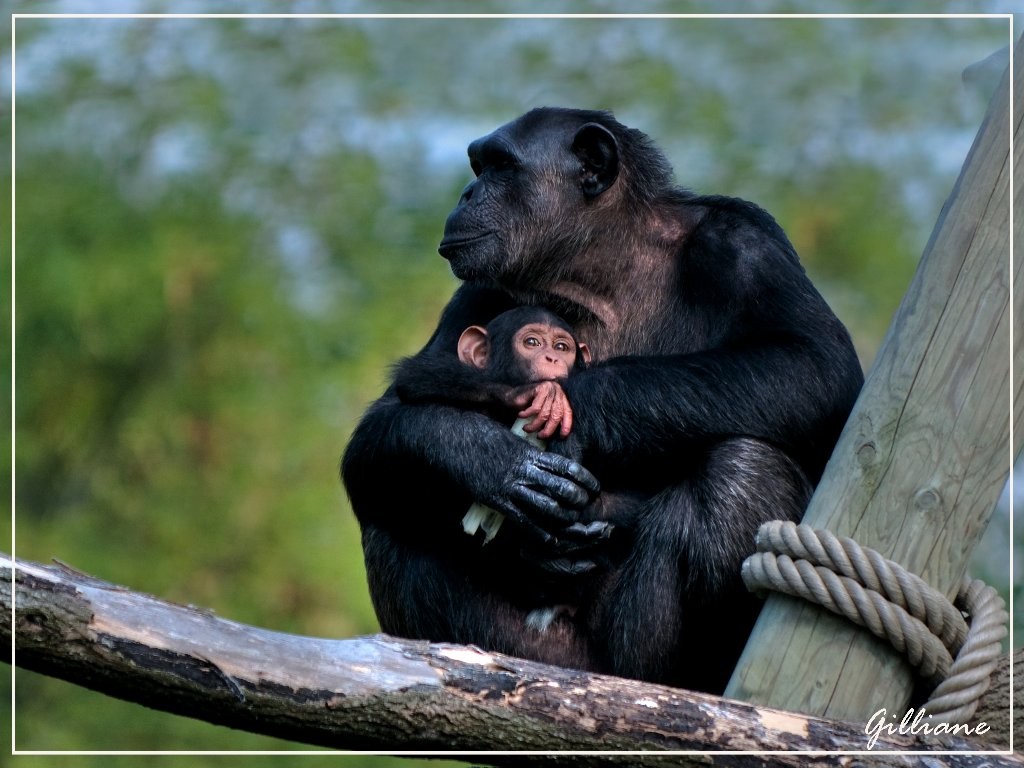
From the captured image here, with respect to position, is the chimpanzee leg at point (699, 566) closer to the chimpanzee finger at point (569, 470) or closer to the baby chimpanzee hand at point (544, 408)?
the chimpanzee finger at point (569, 470)

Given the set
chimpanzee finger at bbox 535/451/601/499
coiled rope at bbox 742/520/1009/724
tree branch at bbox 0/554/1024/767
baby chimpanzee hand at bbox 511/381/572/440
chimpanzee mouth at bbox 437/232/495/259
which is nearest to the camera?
tree branch at bbox 0/554/1024/767

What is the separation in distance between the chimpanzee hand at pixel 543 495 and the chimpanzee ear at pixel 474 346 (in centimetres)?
63

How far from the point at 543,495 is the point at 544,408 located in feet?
1.12

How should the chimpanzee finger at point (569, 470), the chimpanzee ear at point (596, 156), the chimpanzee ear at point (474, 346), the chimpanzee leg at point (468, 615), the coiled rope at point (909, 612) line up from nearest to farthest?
1. the coiled rope at point (909, 612)
2. the chimpanzee finger at point (569, 470)
3. the chimpanzee leg at point (468, 615)
4. the chimpanzee ear at point (474, 346)
5. the chimpanzee ear at point (596, 156)

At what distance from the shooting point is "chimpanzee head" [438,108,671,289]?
5039mm

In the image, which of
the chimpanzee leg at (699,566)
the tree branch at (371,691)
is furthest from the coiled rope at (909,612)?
the chimpanzee leg at (699,566)

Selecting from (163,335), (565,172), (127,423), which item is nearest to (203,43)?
(163,335)

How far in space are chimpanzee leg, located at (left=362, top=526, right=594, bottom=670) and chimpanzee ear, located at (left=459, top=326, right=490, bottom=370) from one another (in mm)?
746

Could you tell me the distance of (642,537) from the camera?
13.9ft

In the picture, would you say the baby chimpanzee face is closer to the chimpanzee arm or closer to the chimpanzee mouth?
the chimpanzee arm

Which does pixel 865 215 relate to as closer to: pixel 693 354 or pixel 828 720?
pixel 693 354

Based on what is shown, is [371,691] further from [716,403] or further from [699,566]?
[716,403]

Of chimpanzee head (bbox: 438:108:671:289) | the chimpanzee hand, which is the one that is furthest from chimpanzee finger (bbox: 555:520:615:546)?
chimpanzee head (bbox: 438:108:671:289)

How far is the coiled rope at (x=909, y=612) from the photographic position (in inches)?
139
